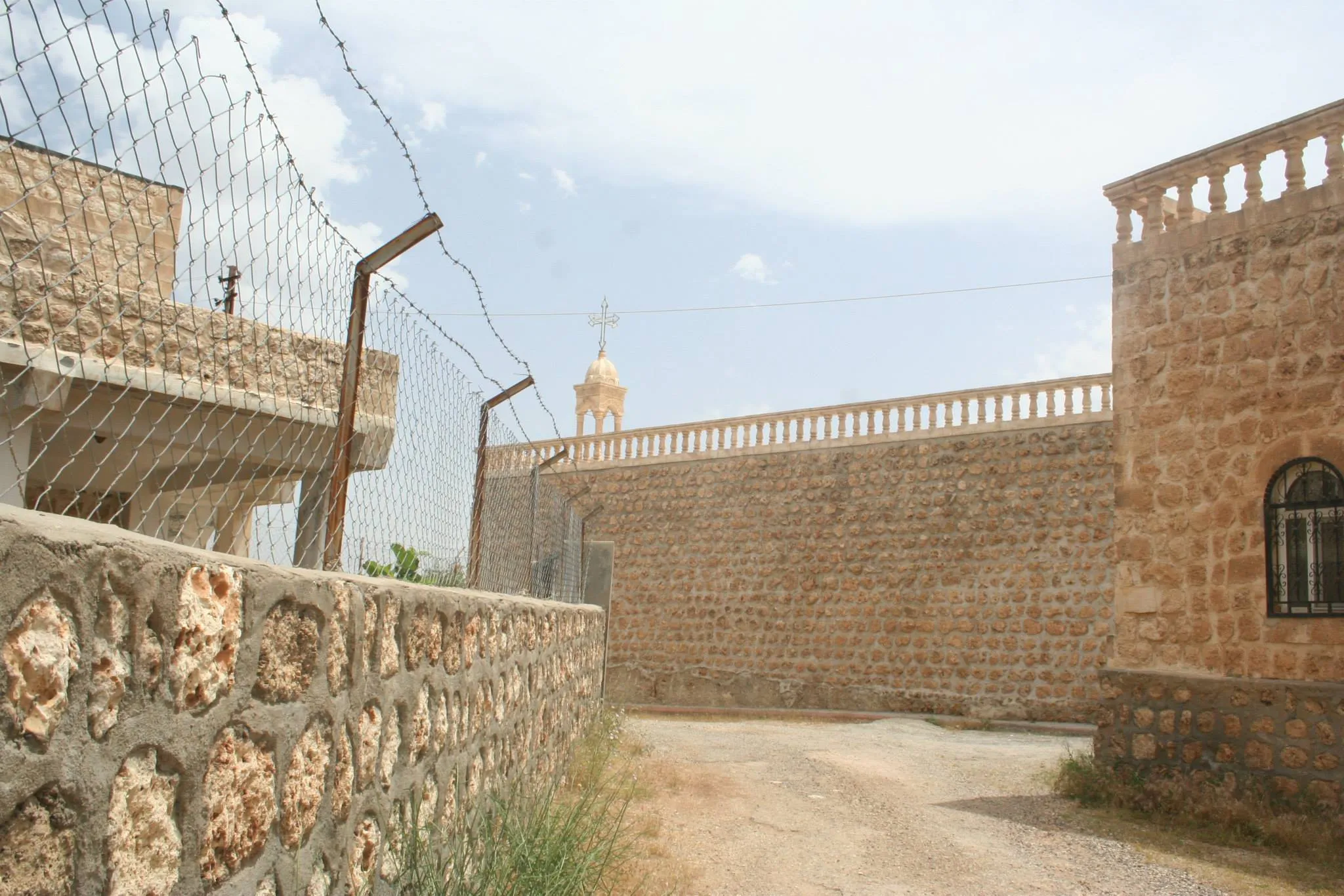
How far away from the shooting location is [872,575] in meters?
15.8

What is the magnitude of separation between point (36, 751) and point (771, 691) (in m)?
15.7

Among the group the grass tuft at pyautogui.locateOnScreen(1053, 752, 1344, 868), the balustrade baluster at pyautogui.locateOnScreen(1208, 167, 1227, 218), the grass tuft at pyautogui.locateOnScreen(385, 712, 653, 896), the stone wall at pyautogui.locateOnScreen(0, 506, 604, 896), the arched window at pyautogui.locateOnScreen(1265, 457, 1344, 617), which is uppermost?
the balustrade baluster at pyautogui.locateOnScreen(1208, 167, 1227, 218)

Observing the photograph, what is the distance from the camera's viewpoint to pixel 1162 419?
24.5ft

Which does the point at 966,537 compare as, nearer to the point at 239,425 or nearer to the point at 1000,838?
the point at 1000,838

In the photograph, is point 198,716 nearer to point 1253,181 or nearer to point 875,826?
point 875,826

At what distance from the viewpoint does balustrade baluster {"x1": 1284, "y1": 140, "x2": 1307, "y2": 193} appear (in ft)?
22.7

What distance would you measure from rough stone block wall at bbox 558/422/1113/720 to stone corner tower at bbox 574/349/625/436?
3658mm

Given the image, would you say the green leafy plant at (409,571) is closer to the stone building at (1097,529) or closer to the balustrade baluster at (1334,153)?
the stone building at (1097,529)

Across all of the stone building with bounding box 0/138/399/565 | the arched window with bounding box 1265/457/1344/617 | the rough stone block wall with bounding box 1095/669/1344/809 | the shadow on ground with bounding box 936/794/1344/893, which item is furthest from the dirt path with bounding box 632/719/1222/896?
the stone building with bounding box 0/138/399/565

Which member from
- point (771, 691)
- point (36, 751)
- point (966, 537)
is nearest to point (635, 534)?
point (771, 691)

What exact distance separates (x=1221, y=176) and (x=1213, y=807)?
414cm

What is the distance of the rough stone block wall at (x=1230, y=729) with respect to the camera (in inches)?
245

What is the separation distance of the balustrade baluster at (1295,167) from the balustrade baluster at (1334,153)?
15 centimetres

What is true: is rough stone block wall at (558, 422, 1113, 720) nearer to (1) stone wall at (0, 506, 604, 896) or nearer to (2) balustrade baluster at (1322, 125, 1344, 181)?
(2) balustrade baluster at (1322, 125, 1344, 181)
